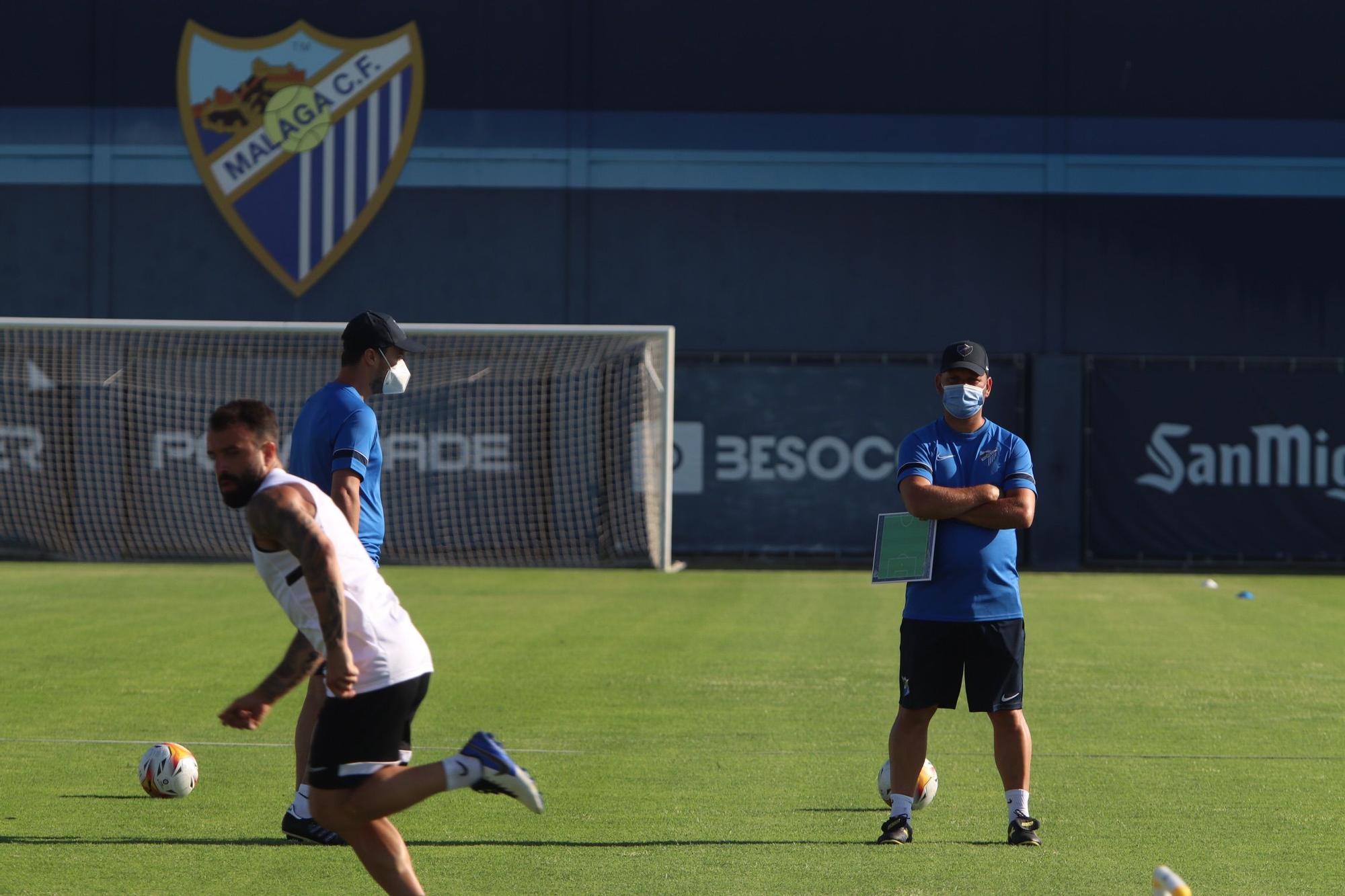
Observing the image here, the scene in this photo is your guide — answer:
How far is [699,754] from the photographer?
28.5 feet

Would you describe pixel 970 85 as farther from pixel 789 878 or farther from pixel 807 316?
pixel 789 878

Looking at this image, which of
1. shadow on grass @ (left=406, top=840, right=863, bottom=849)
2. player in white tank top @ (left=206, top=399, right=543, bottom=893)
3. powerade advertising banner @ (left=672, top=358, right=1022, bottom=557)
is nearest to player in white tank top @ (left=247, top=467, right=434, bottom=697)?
player in white tank top @ (left=206, top=399, right=543, bottom=893)

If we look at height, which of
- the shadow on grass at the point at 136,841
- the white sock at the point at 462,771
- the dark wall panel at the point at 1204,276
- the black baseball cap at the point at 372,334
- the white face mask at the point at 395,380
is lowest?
the shadow on grass at the point at 136,841

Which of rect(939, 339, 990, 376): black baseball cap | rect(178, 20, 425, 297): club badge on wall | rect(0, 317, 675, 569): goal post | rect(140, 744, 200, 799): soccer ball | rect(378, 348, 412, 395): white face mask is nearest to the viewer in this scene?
rect(939, 339, 990, 376): black baseball cap

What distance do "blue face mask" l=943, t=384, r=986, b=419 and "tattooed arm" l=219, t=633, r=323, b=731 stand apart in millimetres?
2876

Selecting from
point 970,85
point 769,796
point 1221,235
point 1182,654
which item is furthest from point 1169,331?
point 769,796

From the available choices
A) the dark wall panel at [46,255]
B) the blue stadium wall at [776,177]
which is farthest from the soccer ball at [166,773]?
the dark wall panel at [46,255]

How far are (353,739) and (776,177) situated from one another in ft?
71.4

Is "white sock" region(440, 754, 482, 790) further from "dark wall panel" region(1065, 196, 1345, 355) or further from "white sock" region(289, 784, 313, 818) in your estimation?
"dark wall panel" region(1065, 196, 1345, 355)

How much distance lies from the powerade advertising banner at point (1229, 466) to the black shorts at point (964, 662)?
61.0 ft

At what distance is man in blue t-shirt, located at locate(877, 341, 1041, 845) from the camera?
662 centimetres

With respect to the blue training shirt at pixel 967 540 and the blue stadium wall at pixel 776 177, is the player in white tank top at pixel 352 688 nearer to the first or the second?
the blue training shirt at pixel 967 540

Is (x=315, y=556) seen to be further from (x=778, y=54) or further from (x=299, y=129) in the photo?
(x=778, y=54)

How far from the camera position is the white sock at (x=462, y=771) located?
4.89 metres
